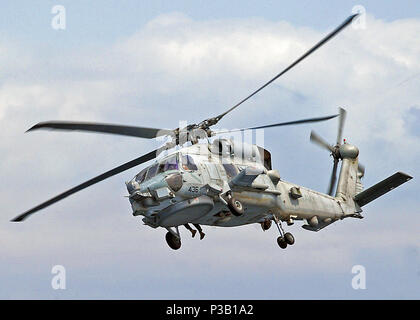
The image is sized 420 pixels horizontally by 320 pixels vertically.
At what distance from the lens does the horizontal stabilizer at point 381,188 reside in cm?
3441

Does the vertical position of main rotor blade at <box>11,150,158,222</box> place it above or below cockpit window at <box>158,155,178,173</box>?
below

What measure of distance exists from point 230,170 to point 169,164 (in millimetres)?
2977

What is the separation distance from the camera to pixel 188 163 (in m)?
29.0

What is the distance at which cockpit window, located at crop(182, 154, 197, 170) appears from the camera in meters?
28.8

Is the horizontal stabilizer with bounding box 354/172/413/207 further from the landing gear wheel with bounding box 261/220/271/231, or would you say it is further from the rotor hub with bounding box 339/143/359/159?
the landing gear wheel with bounding box 261/220/271/231

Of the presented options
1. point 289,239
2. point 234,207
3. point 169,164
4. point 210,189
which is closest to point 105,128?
point 169,164

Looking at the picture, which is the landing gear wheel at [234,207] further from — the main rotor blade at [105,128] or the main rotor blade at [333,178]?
the main rotor blade at [333,178]

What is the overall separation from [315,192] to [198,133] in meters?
7.82

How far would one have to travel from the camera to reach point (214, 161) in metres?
30.1

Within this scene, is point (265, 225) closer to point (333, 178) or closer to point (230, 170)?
point (230, 170)

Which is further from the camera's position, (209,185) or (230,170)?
(230,170)

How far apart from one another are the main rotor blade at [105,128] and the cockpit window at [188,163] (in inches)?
52.4

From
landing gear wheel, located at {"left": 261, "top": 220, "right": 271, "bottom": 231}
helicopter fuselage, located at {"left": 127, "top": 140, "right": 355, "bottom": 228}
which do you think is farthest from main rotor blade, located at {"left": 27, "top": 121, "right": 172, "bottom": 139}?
landing gear wheel, located at {"left": 261, "top": 220, "right": 271, "bottom": 231}
